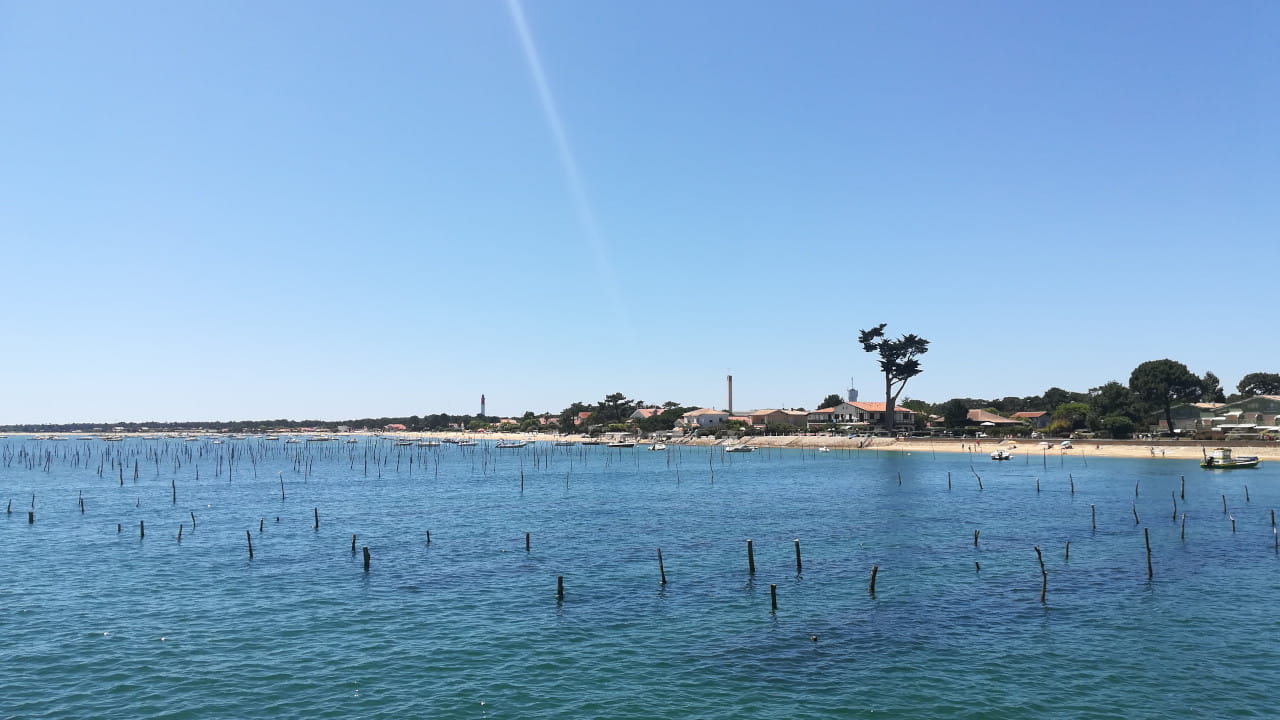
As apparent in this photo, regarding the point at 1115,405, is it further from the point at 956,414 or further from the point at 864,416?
the point at 864,416

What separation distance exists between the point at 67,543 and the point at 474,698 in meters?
45.3

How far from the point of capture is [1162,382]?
483 ft

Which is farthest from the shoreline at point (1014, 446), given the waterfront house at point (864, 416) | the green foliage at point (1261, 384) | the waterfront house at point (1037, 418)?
the green foliage at point (1261, 384)

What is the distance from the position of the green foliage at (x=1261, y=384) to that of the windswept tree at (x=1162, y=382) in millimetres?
58860

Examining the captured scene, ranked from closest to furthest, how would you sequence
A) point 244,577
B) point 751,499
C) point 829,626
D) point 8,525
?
point 829,626, point 244,577, point 8,525, point 751,499

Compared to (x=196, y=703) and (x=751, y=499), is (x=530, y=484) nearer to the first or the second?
(x=751, y=499)

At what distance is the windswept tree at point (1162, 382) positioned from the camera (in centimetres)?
14738

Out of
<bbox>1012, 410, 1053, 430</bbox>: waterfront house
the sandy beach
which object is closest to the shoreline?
the sandy beach

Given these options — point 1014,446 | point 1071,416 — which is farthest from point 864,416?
point 1014,446

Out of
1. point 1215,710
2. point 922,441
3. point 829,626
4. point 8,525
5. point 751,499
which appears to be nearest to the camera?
point 1215,710

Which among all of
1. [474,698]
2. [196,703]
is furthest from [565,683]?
[196,703]

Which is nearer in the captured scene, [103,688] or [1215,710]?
[1215,710]

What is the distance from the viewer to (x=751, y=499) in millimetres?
78250

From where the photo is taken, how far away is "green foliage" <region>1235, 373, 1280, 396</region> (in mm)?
192625
